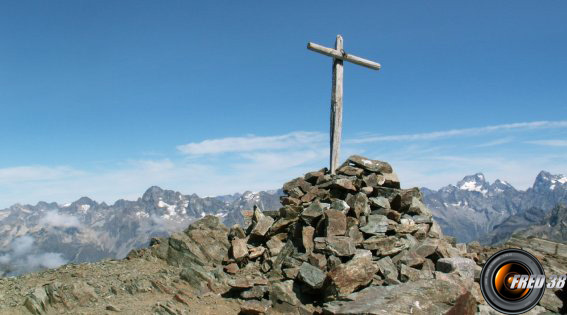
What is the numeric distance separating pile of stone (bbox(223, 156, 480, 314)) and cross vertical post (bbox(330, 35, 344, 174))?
987 millimetres

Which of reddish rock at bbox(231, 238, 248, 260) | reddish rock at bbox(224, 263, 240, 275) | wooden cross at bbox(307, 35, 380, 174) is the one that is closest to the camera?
reddish rock at bbox(224, 263, 240, 275)

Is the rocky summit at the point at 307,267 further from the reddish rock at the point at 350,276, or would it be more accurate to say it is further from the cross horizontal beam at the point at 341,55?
the cross horizontal beam at the point at 341,55

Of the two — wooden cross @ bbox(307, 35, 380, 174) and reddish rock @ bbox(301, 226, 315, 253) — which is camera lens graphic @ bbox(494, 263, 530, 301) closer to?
reddish rock @ bbox(301, 226, 315, 253)

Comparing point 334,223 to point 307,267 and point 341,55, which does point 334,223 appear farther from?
point 341,55

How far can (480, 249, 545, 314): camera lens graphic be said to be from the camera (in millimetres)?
12672

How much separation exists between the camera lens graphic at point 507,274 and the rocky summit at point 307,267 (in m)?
0.70

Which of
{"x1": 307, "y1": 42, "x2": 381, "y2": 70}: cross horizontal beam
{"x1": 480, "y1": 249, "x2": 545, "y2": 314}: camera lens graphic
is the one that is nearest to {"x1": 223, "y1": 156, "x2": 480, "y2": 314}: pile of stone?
{"x1": 480, "y1": 249, "x2": 545, "y2": 314}: camera lens graphic

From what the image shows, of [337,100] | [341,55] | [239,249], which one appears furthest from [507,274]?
[341,55]

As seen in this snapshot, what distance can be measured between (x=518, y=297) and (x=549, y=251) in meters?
12.4

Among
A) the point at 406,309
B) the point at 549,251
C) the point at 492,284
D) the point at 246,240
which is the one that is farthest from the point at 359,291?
the point at 549,251

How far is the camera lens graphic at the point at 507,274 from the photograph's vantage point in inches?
499

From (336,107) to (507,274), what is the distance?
13321mm

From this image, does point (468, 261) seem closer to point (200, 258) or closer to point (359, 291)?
point (359, 291)

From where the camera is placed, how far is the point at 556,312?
16250 millimetres
